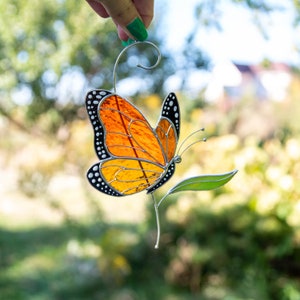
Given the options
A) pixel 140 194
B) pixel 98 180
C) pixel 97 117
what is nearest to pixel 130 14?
pixel 97 117

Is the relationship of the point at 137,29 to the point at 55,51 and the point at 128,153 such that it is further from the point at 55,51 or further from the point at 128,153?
the point at 55,51

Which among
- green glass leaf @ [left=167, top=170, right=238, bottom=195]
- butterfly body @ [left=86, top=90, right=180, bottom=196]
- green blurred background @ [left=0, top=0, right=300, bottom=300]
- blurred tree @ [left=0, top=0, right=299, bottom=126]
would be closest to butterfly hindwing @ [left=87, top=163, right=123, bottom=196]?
butterfly body @ [left=86, top=90, right=180, bottom=196]

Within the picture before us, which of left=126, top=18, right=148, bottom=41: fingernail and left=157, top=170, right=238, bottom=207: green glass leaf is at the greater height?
left=126, top=18, right=148, bottom=41: fingernail

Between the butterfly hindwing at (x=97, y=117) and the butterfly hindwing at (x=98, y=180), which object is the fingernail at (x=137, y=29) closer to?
the butterfly hindwing at (x=97, y=117)

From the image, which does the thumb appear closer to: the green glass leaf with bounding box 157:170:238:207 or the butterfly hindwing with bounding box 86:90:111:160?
the butterfly hindwing with bounding box 86:90:111:160

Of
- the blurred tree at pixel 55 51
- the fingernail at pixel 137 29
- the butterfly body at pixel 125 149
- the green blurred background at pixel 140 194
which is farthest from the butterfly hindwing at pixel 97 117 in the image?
the blurred tree at pixel 55 51

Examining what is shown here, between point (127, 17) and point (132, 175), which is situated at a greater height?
point (127, 17)
